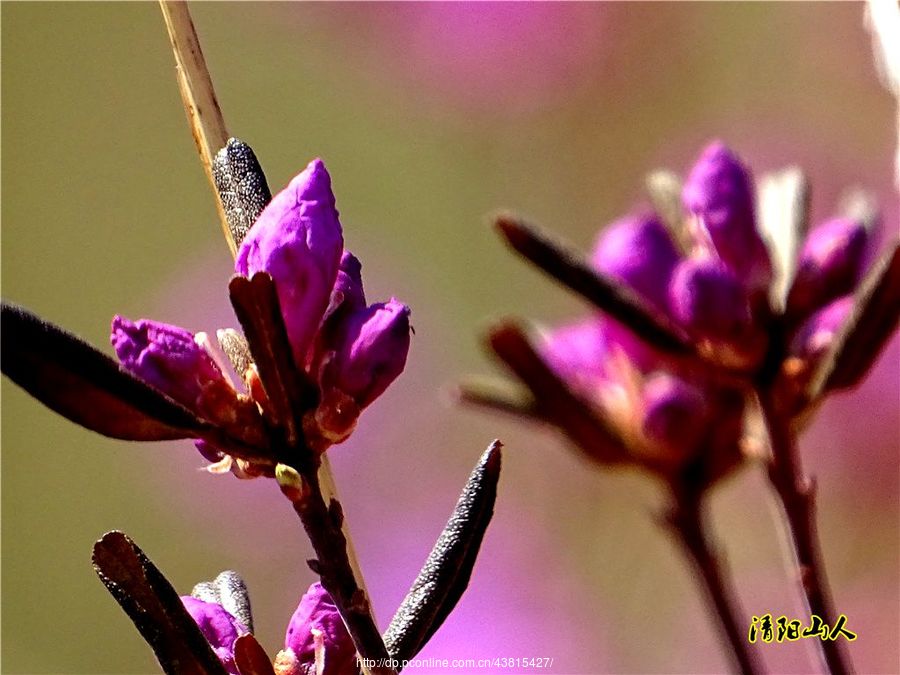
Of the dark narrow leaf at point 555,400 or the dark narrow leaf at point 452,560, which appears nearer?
the dark narrow leaf at point 452,560

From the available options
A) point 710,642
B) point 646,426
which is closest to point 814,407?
A: point 646,426

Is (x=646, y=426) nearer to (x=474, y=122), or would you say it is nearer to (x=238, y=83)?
(x=474, y=122)

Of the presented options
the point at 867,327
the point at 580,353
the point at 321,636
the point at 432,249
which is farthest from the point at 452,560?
the point at 432,249

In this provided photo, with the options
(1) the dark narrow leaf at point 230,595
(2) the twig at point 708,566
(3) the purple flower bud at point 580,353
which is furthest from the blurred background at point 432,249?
(1) the dark narrow leaf at point 230,595

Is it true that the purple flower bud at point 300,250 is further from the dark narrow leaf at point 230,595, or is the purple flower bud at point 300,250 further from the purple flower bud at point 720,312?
the purple flower bud at point 720,312

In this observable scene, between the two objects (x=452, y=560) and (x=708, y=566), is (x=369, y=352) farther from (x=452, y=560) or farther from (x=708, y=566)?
(x=708, y=566)

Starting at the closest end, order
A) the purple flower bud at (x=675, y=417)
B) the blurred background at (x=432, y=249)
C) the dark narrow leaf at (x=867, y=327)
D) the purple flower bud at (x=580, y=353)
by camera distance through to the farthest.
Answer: the dark narrow leaf at (x=867, y=327) → the purple flower bud at (x=675, y=417) → the purple flower bud at (x=580, y=353) → the blurred background at (x=432, y=249)
